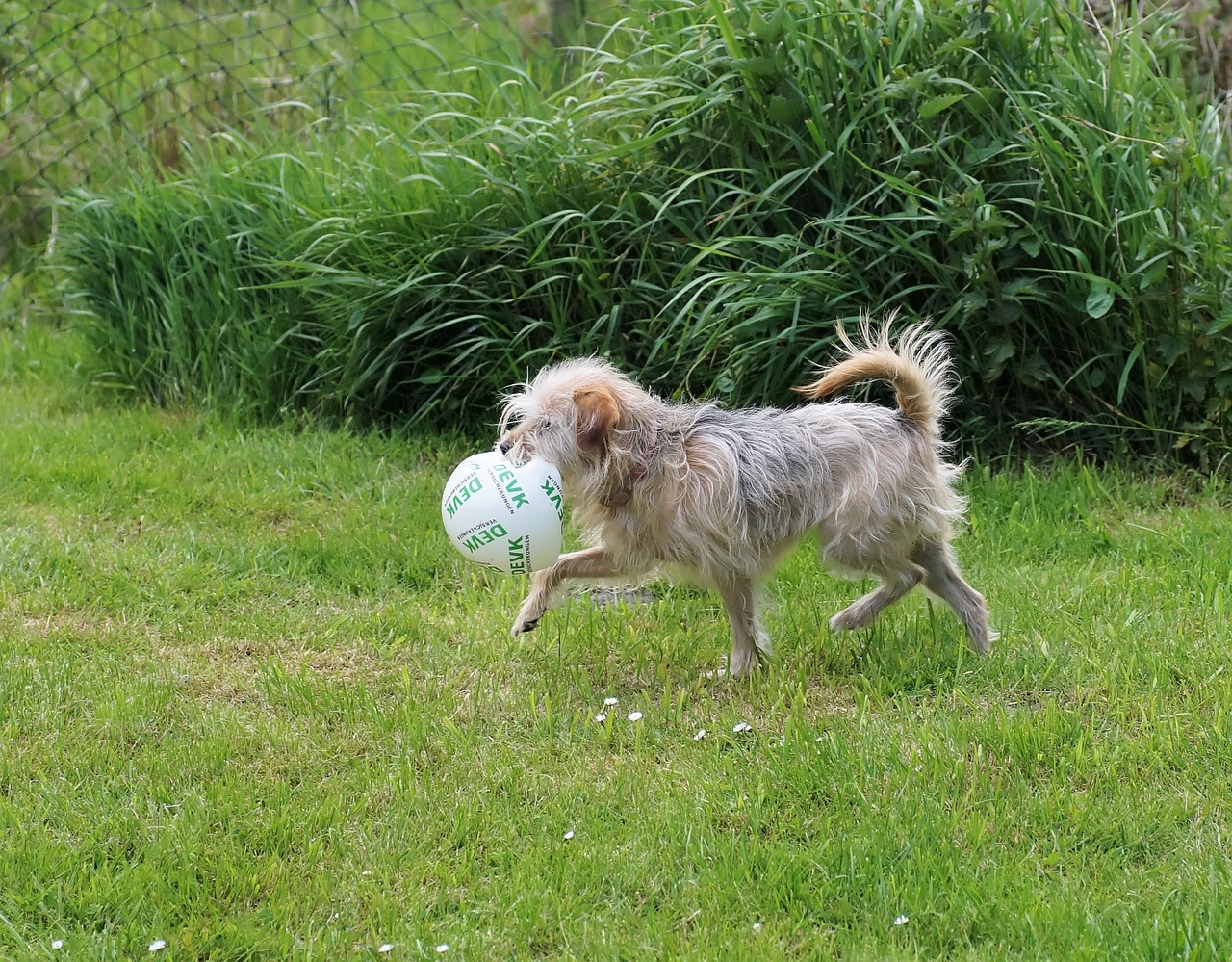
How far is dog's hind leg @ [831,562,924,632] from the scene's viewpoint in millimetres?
4602

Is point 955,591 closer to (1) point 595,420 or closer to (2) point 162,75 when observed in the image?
(1) point 595,420

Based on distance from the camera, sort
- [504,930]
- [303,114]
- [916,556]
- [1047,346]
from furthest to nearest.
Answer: [303,114] → [1047,346] → [916,556] → [504,930]

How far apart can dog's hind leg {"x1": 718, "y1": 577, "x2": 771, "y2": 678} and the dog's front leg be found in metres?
0.39

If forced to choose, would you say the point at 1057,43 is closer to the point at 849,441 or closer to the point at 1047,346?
the point at 1047,346

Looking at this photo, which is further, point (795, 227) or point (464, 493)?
point (795, 227)

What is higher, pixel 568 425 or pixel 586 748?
pixel 568 425

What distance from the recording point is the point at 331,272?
6477 millimetres

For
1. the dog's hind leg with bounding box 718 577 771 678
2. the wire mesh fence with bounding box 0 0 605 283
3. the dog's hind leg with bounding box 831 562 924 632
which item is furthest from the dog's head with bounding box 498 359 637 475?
the wire mesh fence with bounding box 0 0 605 283

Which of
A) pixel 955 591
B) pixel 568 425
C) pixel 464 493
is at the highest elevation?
pixel 568 425

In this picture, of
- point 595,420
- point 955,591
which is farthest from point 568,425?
point 955,591

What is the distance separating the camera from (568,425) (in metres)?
4.29

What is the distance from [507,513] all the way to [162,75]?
6.17 m

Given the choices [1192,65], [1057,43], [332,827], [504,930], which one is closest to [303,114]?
[1057,43]

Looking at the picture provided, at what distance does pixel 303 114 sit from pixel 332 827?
589 centimetres
